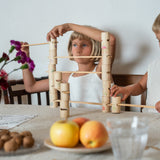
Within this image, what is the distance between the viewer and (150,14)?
139 centimetres

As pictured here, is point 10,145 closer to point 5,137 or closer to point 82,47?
point 5,137

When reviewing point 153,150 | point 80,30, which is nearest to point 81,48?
point 80,30

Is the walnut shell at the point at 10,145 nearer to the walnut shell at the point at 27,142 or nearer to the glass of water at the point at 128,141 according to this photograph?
the walnut shell at the point at 27,142

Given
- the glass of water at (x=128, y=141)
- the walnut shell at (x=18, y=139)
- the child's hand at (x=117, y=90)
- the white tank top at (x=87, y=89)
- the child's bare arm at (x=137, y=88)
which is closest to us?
the glass of water at (x=128, y=141)

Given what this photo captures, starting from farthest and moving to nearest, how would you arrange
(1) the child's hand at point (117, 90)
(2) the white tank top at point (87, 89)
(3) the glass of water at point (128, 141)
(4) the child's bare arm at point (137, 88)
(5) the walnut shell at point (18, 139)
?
(2) the white tank top at point (87, 89)
(4) the child's bare arm at point (137, 88)
(1) the child's hand at point (117, 90)
(5) the walnut shell at point (18, 139)
(3) the glass of water at point (128, 141)

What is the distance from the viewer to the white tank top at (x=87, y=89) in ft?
4.70

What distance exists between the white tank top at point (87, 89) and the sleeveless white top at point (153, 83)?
268 mm

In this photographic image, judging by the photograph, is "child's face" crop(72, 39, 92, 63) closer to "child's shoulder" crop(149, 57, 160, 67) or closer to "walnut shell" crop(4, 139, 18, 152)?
"child's shoulder" crop(149, 57, 160, 67)

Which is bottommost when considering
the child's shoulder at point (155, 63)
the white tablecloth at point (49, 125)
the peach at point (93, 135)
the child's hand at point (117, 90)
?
the white tablecloth at point (49, 125)

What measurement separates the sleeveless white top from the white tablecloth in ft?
1.03

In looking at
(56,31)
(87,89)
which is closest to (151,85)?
(87,89)

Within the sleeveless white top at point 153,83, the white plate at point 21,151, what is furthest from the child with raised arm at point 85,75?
the white plate at point 21,151

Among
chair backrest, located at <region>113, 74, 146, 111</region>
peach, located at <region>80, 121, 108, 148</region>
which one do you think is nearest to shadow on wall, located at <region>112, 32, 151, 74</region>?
chair backrest, located at <region>113, 74, 146, 111</region>

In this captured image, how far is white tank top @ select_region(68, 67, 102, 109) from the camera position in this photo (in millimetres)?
1433
